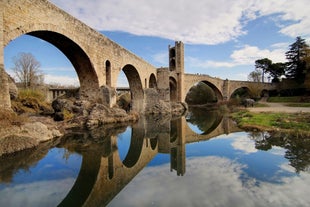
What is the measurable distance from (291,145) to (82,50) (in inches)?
467

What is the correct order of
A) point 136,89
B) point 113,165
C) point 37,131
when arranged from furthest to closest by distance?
point 136,89
point 37,131
point 113,165

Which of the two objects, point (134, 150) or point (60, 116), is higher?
point (60, 116)

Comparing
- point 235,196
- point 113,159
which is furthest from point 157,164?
point 235,196

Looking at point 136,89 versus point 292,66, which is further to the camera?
point 292,66

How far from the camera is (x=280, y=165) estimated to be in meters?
6.23

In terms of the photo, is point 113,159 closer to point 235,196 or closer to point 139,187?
point 139,187

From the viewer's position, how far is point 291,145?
27.2 feet

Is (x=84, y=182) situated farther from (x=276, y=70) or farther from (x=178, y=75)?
(x=276, y=70)

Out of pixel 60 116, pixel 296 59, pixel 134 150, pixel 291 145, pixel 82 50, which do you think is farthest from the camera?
pixel 296 59

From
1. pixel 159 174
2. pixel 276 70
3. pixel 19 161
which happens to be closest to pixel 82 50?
pixel 19 161

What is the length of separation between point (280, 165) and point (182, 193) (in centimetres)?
342

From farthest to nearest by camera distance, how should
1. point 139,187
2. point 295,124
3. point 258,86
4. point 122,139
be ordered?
point 258,86 → point 295,124 → point 122,139 → point 139,187

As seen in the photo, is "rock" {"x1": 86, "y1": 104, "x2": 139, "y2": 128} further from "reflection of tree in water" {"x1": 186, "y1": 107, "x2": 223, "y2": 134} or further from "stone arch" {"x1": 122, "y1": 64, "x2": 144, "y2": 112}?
A: "stone arch" {"x1": 122, "y1": 64, "x2": 144, "y2": 112}

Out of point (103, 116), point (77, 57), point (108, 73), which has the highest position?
point (77, 57)
